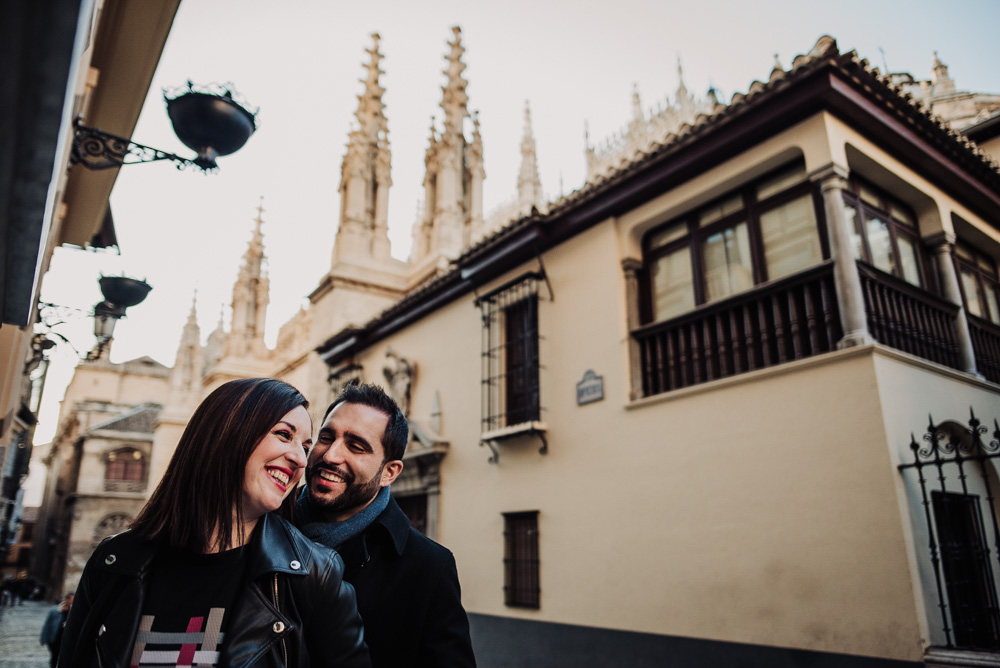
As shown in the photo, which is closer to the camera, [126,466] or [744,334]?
[744,334]

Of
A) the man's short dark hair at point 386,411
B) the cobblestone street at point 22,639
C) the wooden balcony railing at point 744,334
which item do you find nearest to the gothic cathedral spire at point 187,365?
the cobblestone street at point 22,639

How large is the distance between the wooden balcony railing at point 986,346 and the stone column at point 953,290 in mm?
289

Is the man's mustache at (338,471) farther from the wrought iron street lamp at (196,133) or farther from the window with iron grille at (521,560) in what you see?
the window with iron grille at (521,560)

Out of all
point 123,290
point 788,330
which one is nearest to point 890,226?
point 788,330

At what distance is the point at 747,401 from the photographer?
663 cm

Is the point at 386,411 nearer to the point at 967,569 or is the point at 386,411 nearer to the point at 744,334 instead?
the point at 744,334

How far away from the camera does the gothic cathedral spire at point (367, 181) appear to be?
17.2 meters

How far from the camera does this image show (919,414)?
6.12 m

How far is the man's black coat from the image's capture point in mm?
2131

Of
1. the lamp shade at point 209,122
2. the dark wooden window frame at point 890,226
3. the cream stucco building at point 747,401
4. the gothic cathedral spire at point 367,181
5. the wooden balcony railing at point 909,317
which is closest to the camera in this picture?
the lamp shade at point 209,122

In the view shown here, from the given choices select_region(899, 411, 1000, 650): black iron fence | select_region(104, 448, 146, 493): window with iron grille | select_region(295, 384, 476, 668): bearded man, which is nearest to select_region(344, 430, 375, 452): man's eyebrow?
select_region(295, 384, 476, 668): bearded man

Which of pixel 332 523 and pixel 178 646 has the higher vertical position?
pixel 332 523

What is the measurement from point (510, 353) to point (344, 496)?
8.07 m

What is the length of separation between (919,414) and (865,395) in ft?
2.79
